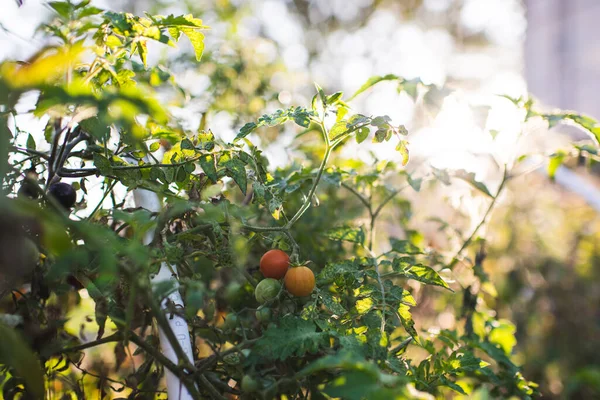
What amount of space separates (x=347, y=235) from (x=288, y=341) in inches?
11.8

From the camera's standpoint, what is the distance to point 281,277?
71 cm

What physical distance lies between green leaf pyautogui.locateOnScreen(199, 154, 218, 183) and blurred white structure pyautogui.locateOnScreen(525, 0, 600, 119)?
7550 millimetres

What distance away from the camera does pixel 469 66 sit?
7117 millimetres

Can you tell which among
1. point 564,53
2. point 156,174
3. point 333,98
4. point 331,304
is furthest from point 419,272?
point 564,53

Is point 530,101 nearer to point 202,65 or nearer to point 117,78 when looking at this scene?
point 117,78

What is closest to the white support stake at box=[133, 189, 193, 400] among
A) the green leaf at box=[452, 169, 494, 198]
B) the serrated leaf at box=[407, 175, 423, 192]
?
the serrated leaf at box=[407, 175, 423, 192]

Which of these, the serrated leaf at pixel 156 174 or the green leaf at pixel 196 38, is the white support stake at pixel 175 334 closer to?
the serrated leaf at pixel 156 174

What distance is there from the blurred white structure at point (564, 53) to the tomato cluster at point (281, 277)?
7.49 metres

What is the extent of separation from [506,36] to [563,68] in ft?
3.07

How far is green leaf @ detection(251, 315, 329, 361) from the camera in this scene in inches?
22.6

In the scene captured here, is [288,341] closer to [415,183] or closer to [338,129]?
[338,129]

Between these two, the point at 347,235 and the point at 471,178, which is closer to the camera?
the point at 347,235

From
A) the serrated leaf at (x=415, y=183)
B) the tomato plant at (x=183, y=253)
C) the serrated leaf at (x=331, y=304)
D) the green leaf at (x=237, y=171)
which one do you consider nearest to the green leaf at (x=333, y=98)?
the tomato plant at (x=183, y=253)

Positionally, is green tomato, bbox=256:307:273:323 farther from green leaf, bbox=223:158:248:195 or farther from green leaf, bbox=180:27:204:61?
green leaf, bbox=180:27:204:61
